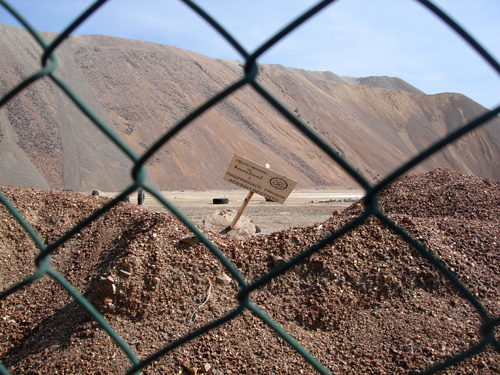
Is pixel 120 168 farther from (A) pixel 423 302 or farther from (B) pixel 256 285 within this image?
(B) pixel 256 285

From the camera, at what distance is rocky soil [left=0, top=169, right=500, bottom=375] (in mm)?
2893

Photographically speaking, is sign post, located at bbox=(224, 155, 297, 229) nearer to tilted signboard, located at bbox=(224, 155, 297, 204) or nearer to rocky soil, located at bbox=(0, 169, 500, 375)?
tilted signboard, located at bbox=(224, 155, 297, 204)

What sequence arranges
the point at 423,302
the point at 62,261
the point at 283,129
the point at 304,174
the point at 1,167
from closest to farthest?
the point at 423,302 < the point at 62,261 < the point at 1,167 < the point at 304,174 < the point at 283,129

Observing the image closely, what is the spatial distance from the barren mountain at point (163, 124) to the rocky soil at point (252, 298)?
1006cm

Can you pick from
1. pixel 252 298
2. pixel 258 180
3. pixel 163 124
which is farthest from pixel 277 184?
pixel 163 124

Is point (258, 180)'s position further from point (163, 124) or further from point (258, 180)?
point (163, 124)

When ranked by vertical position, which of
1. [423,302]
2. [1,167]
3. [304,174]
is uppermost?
[423,302]

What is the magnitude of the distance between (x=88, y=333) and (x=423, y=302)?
2.90 m

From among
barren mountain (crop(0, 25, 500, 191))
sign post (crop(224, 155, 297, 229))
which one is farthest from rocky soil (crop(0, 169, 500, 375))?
barren mountain (crop(0, 25, 500, 191))

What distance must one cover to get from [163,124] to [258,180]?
94.3ft

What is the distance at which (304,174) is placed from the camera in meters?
35.4

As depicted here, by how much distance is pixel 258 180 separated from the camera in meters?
4.27

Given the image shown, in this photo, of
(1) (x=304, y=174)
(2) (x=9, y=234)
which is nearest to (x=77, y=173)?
(1) (x=304, y=174)

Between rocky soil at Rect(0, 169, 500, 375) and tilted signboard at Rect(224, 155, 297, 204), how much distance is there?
21.9 inches
